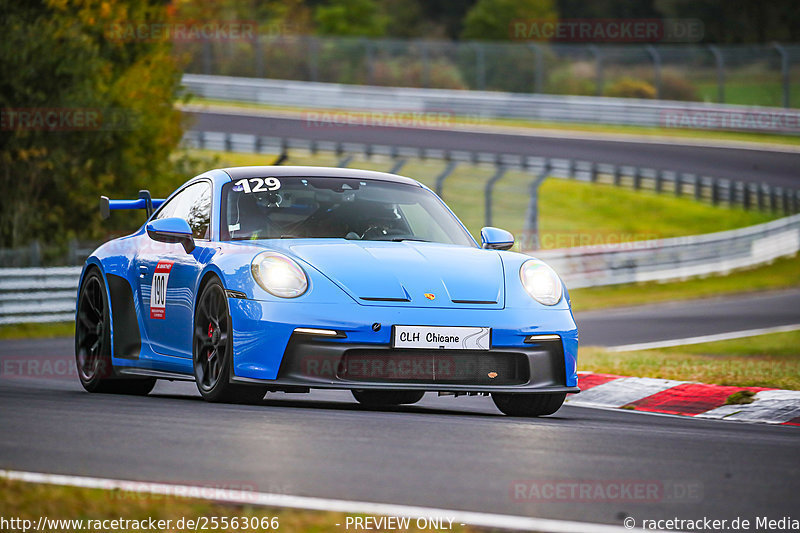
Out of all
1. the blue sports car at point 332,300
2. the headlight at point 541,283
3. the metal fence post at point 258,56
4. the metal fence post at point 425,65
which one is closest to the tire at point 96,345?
the blue sports car at point 332,300

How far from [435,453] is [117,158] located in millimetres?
18842

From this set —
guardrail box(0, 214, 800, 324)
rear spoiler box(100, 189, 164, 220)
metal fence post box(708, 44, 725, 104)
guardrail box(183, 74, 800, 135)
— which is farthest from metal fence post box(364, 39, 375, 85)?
A: rear spoiler box(100, 189, 164, 220)

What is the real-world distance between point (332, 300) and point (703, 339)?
37.1 feet

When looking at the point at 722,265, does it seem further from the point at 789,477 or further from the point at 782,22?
the point at 782,22

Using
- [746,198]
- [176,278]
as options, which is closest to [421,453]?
[176,278]

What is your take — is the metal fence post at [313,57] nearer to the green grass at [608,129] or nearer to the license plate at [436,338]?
the green grass at [608,129]

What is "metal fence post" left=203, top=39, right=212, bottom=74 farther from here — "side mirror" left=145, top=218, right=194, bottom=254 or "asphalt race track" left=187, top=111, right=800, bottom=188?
"side mirror" left=145, top=218, right=194, bottom=254

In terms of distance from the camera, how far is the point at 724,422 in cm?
804

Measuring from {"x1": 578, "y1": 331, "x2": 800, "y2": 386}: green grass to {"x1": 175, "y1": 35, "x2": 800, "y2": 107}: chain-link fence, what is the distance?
1055 inches

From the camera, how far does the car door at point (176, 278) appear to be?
814 cm

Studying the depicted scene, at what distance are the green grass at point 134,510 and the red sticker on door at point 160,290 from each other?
3659mm

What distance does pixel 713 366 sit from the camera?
11719 millimetres

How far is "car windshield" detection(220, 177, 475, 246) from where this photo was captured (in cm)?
828

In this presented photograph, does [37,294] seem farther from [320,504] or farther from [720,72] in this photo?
[720,72]
